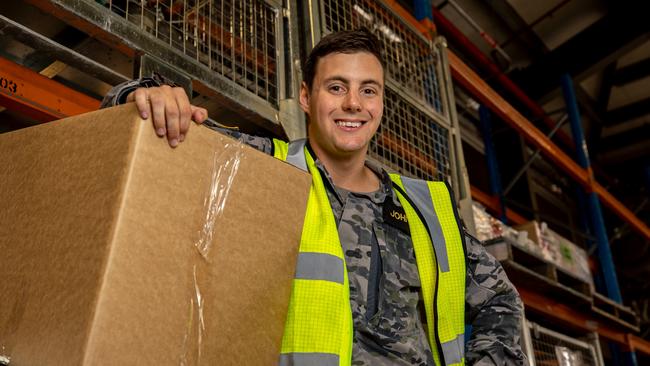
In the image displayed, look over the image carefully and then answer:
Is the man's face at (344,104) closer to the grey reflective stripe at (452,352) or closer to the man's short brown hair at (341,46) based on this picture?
the man's short brown hair at (341,46)

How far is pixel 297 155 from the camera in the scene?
1.50 m

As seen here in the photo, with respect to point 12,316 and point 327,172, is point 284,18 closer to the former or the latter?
point 327,172

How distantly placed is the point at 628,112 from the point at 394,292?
8285mm

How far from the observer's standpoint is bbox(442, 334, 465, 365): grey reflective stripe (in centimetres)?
141

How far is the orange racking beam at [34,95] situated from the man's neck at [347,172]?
86cm

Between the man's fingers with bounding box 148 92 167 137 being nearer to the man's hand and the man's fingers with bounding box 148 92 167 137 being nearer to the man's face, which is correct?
the man's hand

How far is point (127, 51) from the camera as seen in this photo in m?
1.55

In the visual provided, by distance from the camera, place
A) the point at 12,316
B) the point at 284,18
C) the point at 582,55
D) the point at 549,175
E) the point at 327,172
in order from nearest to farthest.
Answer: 1. the point at 12,316
2. the point at 327,172
3. the point at 284,18
4. the point at 582,55
5. the point at 549,175

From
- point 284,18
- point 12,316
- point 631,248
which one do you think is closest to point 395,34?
point 284,18

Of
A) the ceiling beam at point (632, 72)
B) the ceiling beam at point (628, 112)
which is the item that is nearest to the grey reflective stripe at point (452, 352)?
the ceiling beam at point (632, 72)

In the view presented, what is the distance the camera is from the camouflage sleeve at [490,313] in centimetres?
143

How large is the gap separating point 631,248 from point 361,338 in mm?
9266

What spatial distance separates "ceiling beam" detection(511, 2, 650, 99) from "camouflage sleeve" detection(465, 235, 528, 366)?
17.7 feet

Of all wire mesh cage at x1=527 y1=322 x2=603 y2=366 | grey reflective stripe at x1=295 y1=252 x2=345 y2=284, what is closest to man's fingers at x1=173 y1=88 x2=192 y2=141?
grey reflective stripe at x1=295 y1=252 x2=345 y2=284
